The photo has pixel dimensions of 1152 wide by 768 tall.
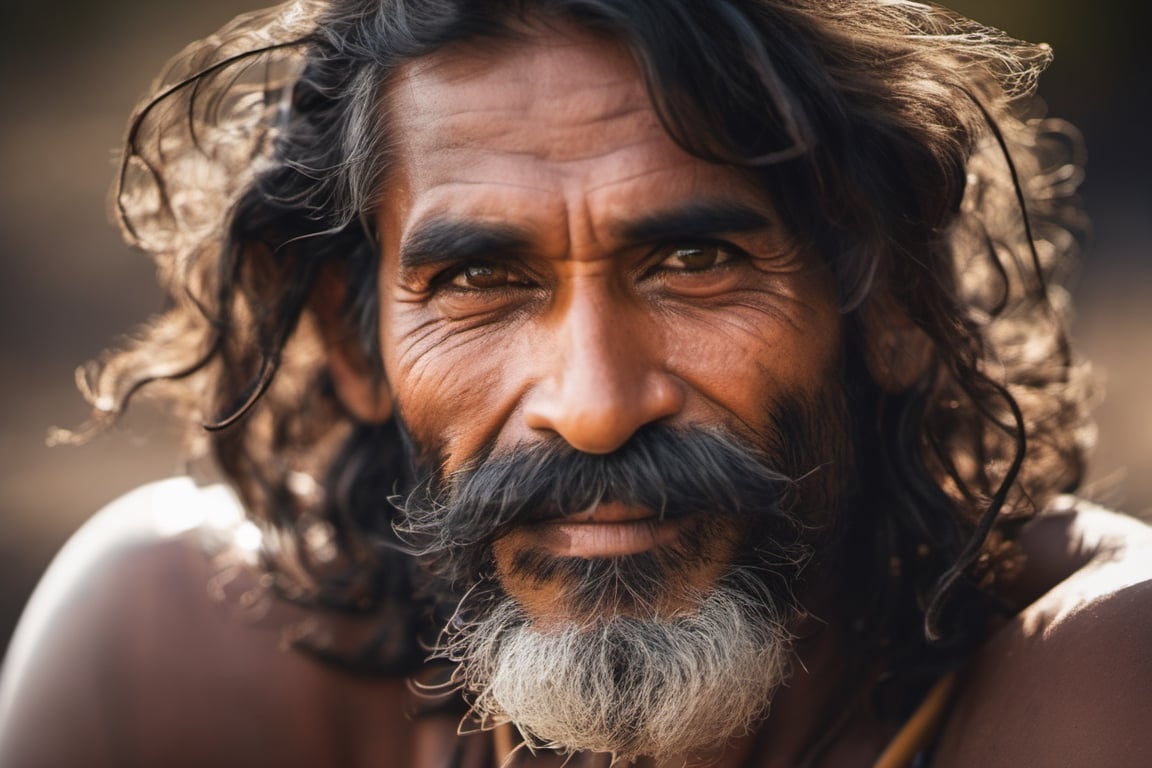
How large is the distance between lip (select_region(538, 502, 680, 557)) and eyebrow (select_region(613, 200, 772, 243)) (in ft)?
1.37

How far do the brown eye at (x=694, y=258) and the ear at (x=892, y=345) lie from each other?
324mm

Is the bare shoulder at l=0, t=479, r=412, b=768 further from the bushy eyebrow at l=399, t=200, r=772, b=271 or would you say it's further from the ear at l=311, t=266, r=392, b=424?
the bushy eyebrow at l=399, t=200, r=772, b=271

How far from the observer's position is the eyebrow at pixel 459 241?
6.40ft

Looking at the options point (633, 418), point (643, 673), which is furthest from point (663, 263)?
point (643, 673)

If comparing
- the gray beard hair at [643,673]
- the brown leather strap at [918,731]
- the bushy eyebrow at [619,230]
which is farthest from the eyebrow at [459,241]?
the brown leather strap at [918,731]

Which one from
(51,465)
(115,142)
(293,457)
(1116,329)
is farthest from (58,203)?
(1116,329)

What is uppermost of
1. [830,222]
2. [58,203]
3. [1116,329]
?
[830,222]

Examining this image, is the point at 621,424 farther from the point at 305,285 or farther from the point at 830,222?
the point at 305,285

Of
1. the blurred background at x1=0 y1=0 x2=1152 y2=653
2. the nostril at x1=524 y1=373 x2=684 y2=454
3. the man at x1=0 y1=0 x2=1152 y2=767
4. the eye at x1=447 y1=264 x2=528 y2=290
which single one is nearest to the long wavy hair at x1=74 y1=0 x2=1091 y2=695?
the man at x1=0 y1=0 x2=1152 y2=767

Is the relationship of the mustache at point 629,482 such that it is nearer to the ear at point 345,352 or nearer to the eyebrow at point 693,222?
the eyebrow at point 693,222

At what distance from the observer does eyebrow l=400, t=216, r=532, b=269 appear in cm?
195

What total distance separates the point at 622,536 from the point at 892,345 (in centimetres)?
67

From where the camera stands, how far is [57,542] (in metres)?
5.02

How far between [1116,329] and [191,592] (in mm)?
4574
